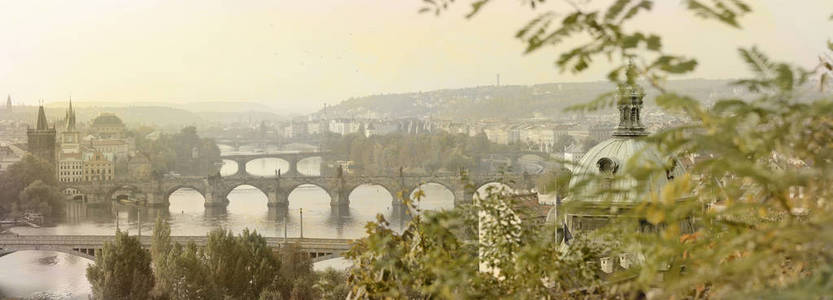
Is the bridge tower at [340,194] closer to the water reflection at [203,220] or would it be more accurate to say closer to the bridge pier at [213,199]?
the water reflection at [203,220]

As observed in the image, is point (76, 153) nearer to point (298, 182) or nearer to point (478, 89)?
point (298, 182)

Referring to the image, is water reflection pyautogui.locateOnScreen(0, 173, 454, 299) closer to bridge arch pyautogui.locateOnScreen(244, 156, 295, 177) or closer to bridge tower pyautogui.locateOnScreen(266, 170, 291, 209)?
bridge tower pyautogui.locateOnScreen(266, 170, 291, 209)

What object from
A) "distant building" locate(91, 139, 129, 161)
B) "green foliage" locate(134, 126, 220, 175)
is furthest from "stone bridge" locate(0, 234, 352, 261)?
"distant building" locate(91, 139, 129, 161)

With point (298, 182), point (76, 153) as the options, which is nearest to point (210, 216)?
point (298, 182)

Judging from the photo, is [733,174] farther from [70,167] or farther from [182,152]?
[182,152]

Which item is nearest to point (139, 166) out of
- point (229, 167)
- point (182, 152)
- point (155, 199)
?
point (182, 152)

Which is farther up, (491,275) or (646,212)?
(646,212)
